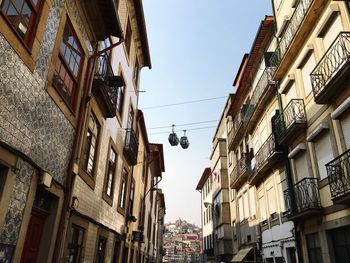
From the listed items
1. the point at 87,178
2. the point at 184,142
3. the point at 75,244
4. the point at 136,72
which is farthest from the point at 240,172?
the point at 75,244

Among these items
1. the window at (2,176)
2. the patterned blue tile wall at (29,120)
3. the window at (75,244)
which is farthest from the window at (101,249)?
the window at (2,176)

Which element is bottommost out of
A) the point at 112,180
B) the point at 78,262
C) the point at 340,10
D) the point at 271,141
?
the point at 78,262

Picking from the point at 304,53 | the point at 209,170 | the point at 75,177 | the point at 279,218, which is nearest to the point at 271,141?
the point at 279,218

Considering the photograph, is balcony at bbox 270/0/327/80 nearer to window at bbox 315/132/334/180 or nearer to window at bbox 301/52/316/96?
window at bbox 301/52/316/96

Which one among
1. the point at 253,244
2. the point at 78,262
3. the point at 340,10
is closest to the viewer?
the point at 78,262

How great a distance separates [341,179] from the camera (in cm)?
848

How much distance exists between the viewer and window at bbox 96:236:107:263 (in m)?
10.6

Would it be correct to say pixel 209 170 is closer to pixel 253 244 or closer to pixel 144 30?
pixel 253 244

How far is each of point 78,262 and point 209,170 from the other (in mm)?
29807

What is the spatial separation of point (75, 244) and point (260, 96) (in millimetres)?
12000

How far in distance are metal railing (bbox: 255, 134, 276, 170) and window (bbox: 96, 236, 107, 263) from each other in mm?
7996

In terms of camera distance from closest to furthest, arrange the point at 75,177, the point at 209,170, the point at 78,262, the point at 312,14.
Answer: the point at 75,177 < the point at 78,262 < the point at 312,14 < the point at 209,170

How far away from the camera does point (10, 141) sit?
493 centimetres

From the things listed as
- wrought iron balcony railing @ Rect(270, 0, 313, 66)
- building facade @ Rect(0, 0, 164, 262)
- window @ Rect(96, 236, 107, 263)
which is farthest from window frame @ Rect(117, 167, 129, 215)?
wrought iron balcony railing @ Rect(270, 0, 313, 66)
